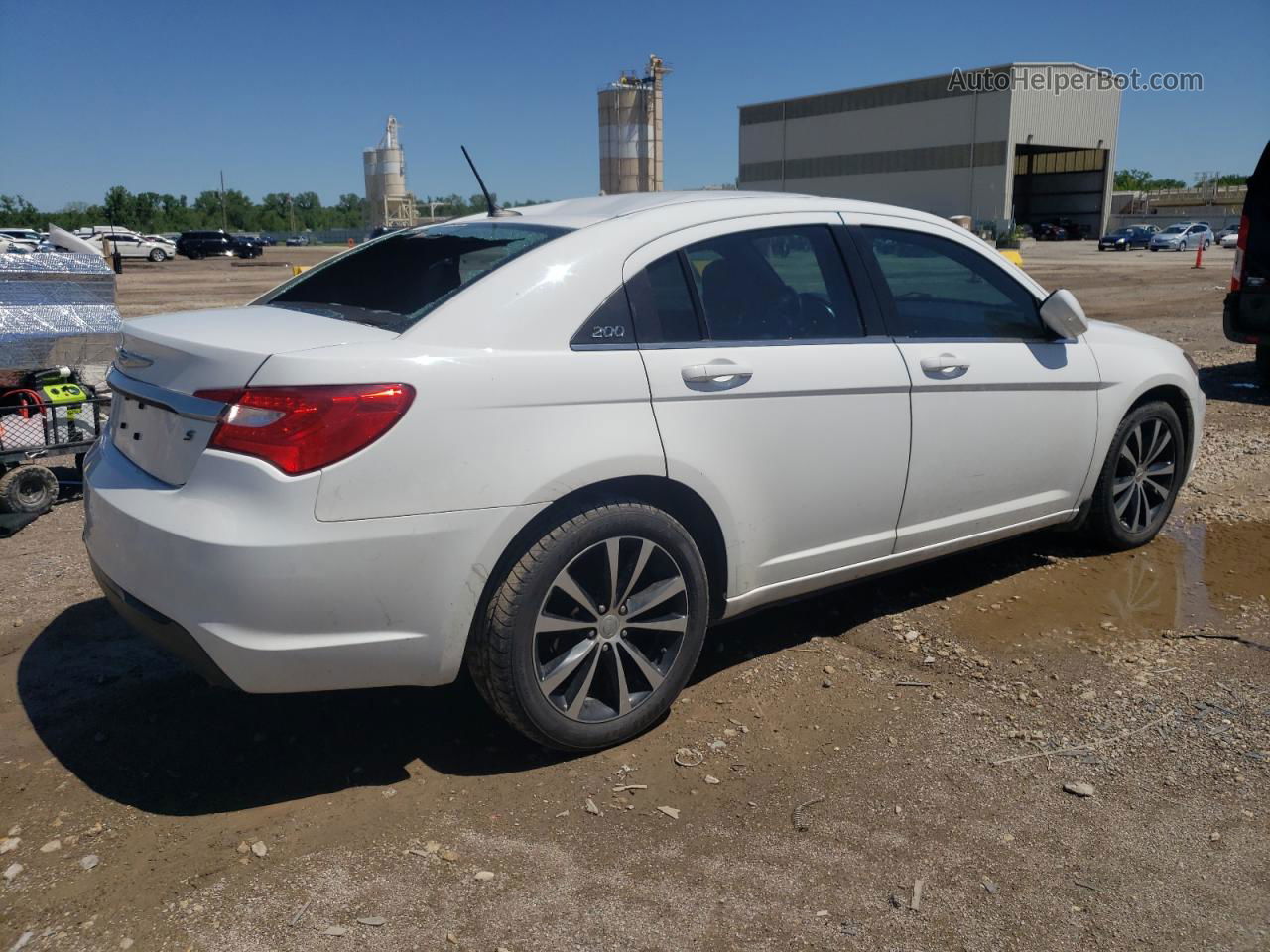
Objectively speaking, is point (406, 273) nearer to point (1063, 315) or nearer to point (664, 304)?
point (664, 304)

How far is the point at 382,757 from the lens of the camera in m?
3.37

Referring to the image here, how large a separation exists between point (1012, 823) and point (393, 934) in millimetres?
1671

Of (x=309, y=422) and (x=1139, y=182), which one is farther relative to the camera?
(x=1139, y=182)

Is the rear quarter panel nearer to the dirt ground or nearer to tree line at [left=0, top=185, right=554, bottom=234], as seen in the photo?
the dirt ground

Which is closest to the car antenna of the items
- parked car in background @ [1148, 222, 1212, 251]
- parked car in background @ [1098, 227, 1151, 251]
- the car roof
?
the car roof

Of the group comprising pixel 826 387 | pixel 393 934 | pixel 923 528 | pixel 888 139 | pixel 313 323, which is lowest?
pixel 393 934

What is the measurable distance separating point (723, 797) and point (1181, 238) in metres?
57.9

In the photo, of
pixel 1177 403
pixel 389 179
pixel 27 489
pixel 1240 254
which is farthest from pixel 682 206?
pixel 389 179

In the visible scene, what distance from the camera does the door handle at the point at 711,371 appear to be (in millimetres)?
3342

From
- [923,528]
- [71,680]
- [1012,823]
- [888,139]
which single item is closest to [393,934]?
[1012,823]

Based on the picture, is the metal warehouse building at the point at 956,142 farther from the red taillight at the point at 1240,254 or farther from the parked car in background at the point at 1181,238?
the red taillight at the point at 1240,254

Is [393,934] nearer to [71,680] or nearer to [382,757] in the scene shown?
[382,757]

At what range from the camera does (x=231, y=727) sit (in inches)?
140

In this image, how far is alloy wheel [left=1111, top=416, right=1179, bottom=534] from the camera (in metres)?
5.02
